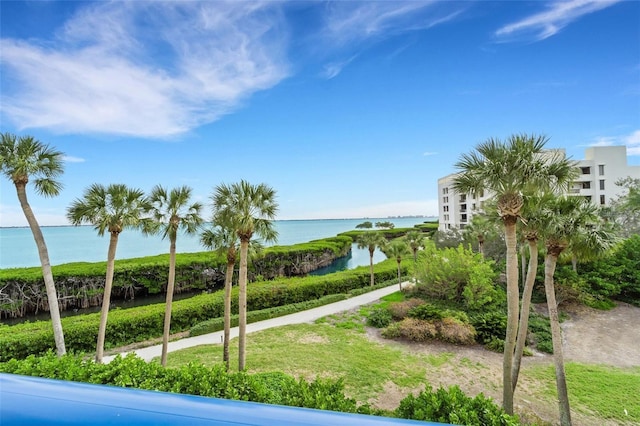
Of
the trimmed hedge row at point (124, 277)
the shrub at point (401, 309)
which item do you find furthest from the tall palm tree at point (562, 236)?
the trimmed hedge row at point (124, 277)

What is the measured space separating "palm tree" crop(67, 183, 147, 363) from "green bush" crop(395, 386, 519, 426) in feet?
33.1

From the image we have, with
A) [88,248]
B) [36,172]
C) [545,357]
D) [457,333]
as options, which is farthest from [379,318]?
[88,248]

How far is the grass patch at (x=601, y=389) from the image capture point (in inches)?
338

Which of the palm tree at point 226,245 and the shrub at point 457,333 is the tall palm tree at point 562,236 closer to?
the shrub at point 457,333

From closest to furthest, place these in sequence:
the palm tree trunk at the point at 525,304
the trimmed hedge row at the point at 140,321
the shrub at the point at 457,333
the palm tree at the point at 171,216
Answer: the palm tree trunk at the point at 525,304 → the palm tree at the point at 171,216 → the trimmed hedge row at the point at 140,321 → the shrub at the point at 457,333

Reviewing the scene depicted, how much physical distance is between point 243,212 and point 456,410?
7884mm

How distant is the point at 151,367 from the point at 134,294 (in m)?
23.1

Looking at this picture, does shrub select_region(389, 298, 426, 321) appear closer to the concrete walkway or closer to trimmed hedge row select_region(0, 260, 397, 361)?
the concrete walkway

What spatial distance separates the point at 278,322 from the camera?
1720cm

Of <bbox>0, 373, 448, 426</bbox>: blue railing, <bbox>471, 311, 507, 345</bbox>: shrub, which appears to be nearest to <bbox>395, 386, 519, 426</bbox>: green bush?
<bbox>0, 373, 448, 426</bbox>: blue railing

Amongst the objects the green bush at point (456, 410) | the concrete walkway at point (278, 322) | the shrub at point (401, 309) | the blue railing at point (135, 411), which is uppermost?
the blue railing at point (135, 411)

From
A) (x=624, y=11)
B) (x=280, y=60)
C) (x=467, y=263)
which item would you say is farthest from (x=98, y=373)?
(x=467, y=263)

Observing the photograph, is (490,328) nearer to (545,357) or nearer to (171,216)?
(545,357)

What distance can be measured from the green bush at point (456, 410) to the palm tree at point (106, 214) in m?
10.1
